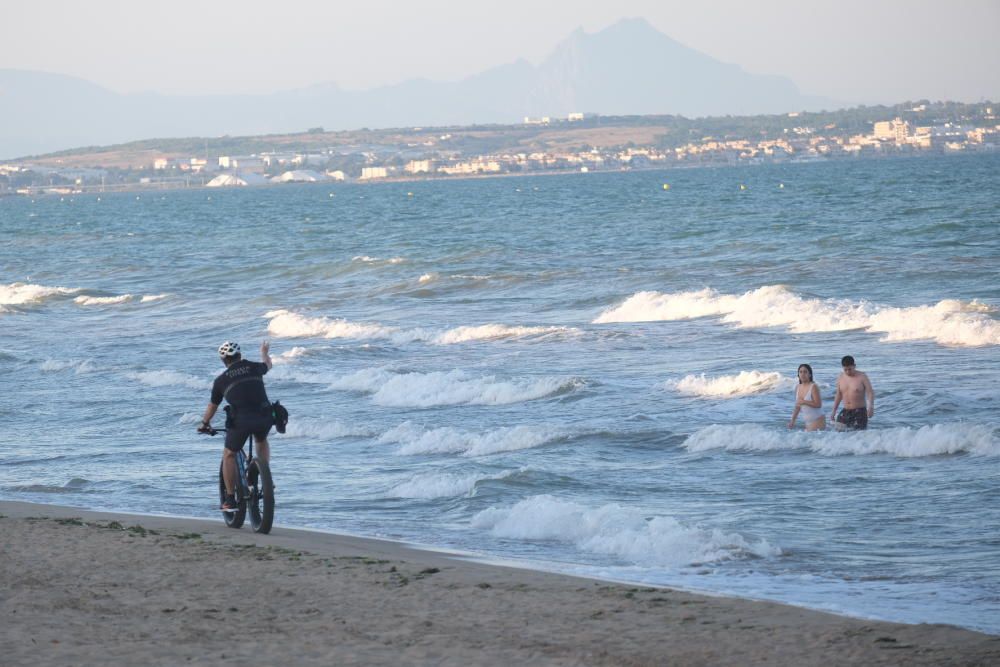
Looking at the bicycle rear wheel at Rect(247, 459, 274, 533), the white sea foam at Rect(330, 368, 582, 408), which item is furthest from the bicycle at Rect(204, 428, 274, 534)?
the white sea foam at Rect(330, 368, 582, 408)

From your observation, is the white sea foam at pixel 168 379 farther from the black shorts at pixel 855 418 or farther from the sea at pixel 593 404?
the black shorts at pixel 855 418

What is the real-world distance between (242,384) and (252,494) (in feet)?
3.05

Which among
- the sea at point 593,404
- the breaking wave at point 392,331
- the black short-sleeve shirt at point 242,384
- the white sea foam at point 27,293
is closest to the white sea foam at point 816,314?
the sea at point 593,404

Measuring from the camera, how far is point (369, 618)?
25.4 feet

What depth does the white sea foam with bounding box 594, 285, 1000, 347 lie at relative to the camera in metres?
22.6

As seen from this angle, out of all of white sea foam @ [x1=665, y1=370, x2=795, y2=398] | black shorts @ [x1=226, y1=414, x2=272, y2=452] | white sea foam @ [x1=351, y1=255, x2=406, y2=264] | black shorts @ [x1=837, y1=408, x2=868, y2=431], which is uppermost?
black shorts @ [x1=226, y1=414, x2=272, y2=452]

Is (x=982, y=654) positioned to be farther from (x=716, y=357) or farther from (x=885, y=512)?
(x=716, y=357)

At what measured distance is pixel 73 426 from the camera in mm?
18234

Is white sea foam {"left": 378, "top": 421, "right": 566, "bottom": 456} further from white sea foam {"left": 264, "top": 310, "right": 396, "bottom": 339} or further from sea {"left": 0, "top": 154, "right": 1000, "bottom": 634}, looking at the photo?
white sea foam {"left": 264, "top": 310, "right": 396, "bottom": 339}

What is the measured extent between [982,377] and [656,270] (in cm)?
2023

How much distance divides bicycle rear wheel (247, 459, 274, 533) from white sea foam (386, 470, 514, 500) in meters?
2.19

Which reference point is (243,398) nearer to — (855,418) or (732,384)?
(855,418)

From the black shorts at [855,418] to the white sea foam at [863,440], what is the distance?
32cm

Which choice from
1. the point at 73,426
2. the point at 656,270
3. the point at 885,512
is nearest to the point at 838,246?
the point at 656,270
